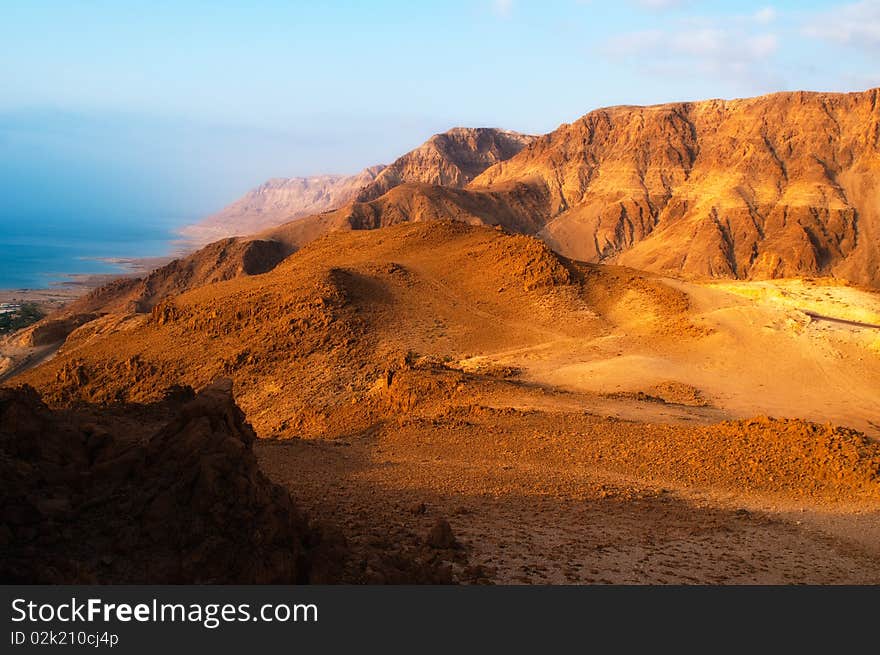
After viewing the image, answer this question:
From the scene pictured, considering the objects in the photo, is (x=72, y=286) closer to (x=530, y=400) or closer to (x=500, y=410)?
(x=530, y=400)

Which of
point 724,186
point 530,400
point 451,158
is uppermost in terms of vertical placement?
point 451,158

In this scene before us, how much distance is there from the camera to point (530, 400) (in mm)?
14875

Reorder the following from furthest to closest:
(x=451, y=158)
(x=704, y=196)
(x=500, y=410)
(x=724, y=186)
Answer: (x=451, y=158) < (x=704, y=196) < (x=724, y=186) < (x=500, y=410)

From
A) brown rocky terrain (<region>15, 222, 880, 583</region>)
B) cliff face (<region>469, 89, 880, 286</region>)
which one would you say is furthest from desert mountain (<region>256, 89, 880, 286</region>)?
brown rocky terrain (<region>15, 222, 880, 583</region>)

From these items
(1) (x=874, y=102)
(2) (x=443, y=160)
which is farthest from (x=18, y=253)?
(1) (x=874, y=102)

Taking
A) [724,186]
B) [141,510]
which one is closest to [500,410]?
[141,510]

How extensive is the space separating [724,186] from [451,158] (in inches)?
1639

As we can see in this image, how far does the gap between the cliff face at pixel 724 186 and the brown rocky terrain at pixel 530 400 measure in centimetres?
3117

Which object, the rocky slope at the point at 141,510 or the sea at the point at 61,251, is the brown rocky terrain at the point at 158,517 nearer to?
the rocky slope at the point at 141,510

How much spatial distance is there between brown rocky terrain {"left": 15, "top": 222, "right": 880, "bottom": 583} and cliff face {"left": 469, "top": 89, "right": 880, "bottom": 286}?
31167 millimetres

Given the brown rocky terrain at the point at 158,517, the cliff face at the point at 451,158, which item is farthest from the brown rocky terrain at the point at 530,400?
the cliff face at the point at 451,158

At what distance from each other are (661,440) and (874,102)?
68.8 meters

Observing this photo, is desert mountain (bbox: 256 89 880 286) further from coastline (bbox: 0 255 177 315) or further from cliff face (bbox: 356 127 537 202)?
coastline (bbox: 0 255 177 315)

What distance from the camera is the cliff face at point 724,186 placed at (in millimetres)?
58781
